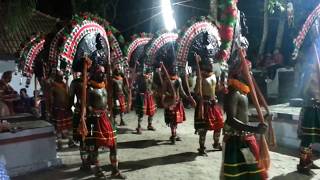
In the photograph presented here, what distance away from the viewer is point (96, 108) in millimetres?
6961

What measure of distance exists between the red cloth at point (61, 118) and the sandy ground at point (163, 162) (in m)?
0.55

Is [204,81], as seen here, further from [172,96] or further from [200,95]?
[172,96]

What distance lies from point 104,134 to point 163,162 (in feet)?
6.01

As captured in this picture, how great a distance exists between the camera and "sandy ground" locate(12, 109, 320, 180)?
7.35 metres

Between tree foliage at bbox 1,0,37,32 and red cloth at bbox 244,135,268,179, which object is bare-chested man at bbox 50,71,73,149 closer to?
tree foliage at bbox 1,0,37,32

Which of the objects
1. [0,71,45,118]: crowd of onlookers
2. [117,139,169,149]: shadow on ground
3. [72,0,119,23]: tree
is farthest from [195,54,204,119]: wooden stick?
[72,0,119,23]: tree

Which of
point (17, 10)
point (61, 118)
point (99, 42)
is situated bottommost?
point (61, 118)

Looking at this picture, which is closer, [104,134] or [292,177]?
[104,134]

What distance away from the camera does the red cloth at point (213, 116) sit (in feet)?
28.2

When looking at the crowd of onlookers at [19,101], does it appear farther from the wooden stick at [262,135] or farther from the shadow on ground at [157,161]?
the wooden stick at [262,135]

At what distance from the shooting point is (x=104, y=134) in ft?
22.6

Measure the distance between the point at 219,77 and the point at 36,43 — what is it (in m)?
5.30

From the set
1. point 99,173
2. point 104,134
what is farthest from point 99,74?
point 99,173

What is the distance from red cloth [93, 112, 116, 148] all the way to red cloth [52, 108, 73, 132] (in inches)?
114
